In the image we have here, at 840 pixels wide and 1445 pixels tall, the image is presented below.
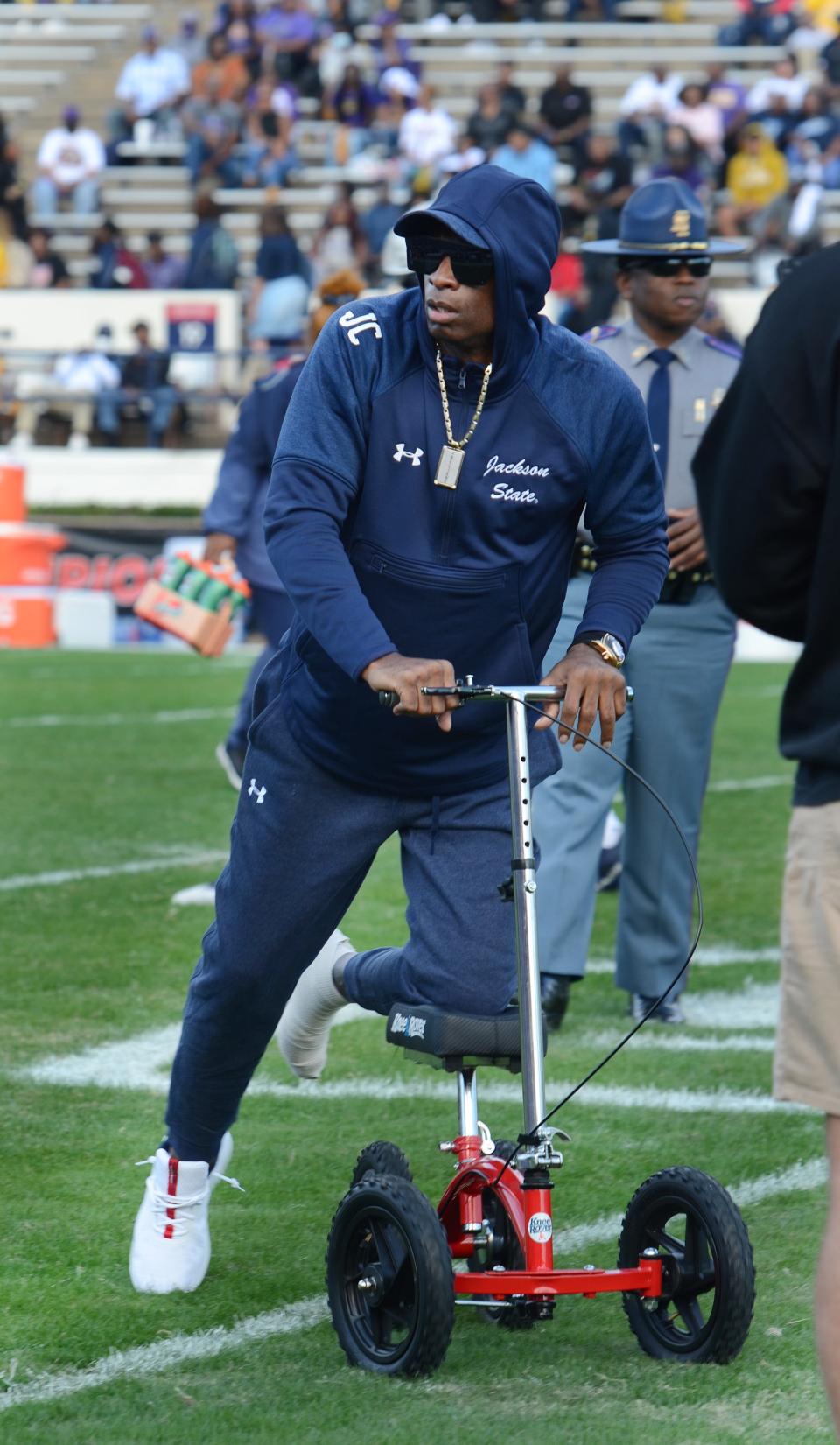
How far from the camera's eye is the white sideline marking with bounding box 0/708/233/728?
44.0ft

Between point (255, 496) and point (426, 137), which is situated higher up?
point (426, 137)

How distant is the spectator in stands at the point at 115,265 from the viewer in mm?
25203

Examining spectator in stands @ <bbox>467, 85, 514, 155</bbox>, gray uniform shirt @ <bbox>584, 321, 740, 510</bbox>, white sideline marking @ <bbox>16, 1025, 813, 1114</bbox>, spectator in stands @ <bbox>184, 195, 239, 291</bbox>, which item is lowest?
white sideline marking @ <bbox>16, 1025, 813, 1114</bbox>

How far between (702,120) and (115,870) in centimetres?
1878

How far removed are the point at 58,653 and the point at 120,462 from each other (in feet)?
16.9

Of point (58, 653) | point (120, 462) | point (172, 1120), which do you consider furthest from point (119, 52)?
point (172, 1120)

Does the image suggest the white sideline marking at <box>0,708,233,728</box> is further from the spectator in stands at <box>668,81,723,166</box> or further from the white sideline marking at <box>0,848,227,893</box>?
the spectator in stands at <box>668,81,723,166</box>

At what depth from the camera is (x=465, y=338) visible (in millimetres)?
3652

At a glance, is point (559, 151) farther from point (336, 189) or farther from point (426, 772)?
point (426, 772)

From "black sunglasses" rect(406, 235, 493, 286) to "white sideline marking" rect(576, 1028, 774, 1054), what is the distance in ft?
9.44

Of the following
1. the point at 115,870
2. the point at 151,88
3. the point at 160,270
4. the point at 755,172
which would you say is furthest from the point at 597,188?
the point at 115,870

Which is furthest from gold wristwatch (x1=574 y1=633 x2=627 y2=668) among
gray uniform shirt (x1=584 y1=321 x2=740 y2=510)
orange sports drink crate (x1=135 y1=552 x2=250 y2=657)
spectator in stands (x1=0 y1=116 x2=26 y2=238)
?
spectator in stands (x1=0 y1=116 x2=26 y2=238)

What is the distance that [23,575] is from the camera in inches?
776

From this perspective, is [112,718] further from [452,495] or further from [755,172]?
[755,172]
